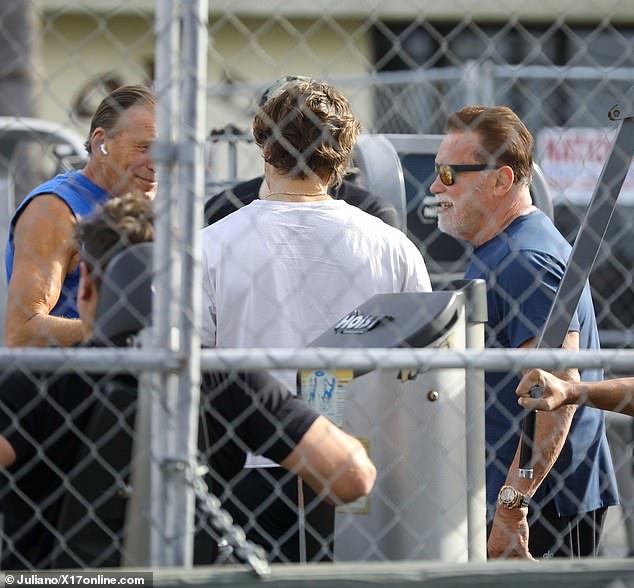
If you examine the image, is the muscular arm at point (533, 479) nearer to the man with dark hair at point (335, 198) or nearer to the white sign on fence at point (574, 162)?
the man with dark hair at point (335, 198)

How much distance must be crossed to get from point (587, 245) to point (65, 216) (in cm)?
165

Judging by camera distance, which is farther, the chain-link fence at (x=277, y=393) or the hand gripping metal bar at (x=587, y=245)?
the hand gripping metal bar at (x=587, y=245)

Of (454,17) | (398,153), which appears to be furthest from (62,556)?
(454,17)

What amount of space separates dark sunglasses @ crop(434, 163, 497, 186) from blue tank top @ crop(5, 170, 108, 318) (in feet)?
3.77

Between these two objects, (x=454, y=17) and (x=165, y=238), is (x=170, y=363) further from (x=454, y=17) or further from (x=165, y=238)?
(x=454, y=17)

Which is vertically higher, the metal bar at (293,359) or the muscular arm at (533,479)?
the metal bar at (293,359)

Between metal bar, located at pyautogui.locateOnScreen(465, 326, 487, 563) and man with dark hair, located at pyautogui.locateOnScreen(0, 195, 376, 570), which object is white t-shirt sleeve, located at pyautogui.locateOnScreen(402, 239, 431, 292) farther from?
man with dark hair, located at pyautogui.locateOnScreen(0, 195, 376, 570)

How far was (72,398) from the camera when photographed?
2.76 meters

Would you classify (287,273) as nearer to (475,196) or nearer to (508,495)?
(475,196)

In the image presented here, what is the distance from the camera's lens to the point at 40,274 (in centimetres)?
363

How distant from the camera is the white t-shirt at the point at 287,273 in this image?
3348 millimetres

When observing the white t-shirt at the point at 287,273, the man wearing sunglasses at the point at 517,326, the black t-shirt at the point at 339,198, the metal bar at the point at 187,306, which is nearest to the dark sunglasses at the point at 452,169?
the man wearing sunglasses at the point at 517,326

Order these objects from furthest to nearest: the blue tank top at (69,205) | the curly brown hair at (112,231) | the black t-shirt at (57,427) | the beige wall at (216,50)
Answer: the beige wall at (216,50)
the blue tank top at (69,205)
the curly brown hair at (112,231)
the black t-shirt at (57,427)

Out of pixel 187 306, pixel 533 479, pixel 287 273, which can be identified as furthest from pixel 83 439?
pixel 533 479
